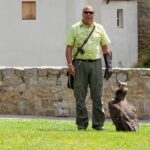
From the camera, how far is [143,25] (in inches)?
1556

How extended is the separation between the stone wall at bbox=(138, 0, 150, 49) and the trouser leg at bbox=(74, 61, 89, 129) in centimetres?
2568

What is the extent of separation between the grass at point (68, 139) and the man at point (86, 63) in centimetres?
33

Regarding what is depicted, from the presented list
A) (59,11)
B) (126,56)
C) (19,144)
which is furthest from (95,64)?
(126,56)

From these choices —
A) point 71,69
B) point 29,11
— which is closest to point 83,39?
point 71,69

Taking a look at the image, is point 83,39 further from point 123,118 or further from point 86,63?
point 123,118

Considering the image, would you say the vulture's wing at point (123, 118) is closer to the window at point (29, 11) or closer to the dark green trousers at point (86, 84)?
the dark green trousers at point (86, 84)

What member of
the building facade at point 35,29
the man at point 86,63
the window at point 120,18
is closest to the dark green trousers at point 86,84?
the man at point 86,63

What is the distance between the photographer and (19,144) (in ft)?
38.1

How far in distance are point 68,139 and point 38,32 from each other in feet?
67.3

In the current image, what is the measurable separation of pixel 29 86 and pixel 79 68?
4830 mm

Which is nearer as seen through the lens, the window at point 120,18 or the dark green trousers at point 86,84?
the dark green trousers at point 86,84

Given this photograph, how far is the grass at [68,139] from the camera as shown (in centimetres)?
1145

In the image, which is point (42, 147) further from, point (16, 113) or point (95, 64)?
point (16, 113)

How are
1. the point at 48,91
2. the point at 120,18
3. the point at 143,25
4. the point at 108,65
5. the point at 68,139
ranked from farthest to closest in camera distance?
the point at 143,25
the point at 120,18
the point at 48,91
the point at 108,65
the point at 68,139
